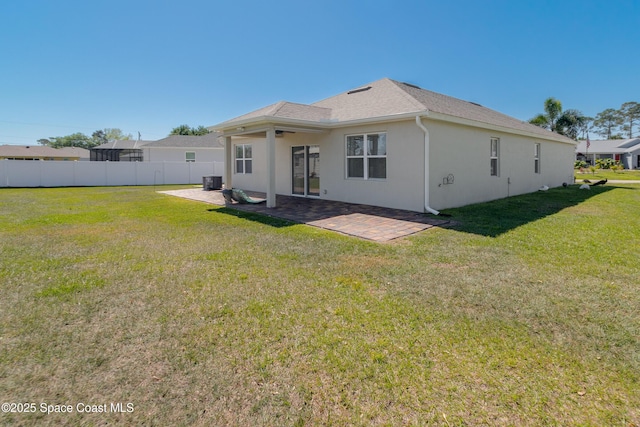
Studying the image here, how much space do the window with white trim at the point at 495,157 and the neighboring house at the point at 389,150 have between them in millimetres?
39

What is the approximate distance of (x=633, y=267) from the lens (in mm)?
4871

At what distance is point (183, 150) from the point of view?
29.8 meters

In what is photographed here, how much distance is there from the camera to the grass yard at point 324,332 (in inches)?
87.2

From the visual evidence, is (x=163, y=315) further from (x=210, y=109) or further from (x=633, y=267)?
(x=210, y=109)

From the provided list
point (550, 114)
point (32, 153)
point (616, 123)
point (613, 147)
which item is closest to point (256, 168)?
point (550, 114)

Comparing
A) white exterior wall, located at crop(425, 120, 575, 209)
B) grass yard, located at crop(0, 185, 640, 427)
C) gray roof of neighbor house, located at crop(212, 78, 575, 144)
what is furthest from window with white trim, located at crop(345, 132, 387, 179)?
grass yard, located at crop(0, 185, 640, 427)

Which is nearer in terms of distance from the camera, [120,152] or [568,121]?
[120,152]

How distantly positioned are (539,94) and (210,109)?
37.5 metres

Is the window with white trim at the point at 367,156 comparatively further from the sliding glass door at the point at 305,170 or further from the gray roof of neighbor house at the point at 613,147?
the gray roof of neighbor house at the point at 613,147

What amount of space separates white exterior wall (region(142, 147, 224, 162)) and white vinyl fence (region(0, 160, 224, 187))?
221 inches

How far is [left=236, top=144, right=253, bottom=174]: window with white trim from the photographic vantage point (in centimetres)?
1653

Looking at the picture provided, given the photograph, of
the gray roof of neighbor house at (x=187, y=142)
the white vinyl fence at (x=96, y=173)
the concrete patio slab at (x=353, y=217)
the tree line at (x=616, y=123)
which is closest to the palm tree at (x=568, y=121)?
the tree line at (x=616, y=123)

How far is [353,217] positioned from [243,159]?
9.68m

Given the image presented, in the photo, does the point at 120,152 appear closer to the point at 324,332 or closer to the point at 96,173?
the point at 96,173
